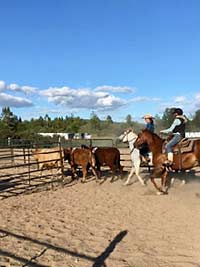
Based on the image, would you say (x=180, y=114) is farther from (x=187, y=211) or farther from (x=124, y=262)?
(x=124, y=262)

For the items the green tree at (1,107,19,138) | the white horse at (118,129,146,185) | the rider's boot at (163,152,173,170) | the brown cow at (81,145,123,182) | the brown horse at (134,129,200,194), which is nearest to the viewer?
the rider's boot at (163,152,173,170)

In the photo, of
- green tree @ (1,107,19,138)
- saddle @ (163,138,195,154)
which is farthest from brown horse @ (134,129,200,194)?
green tree @ (1,107,19,138)

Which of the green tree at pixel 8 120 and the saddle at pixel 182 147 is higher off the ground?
the green tree at pixel 8 120

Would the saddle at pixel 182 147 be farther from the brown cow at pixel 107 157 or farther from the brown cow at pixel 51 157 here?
the brown cow at pixel 51 157

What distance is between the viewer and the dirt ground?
5.70 meters

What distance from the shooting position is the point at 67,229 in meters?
7.32

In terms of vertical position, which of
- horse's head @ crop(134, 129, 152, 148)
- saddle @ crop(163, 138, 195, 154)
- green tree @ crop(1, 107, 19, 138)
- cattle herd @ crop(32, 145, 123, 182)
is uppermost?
green tree @ crop(1, 107, 19, 138)

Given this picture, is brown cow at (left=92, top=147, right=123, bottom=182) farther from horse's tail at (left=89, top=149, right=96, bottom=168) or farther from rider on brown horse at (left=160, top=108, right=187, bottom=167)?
rider on brown horse at (left=160, top=108, right=187, bottom=167)

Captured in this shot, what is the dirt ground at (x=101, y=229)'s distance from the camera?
18.7 ft

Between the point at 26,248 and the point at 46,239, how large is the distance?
61 centimetres

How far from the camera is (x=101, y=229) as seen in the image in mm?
7406

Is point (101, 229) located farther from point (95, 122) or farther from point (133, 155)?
point (95, 122)

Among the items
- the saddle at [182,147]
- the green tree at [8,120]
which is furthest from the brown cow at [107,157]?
the green tree at [8,120]

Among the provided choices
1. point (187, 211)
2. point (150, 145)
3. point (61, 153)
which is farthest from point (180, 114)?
point (61, 153)
